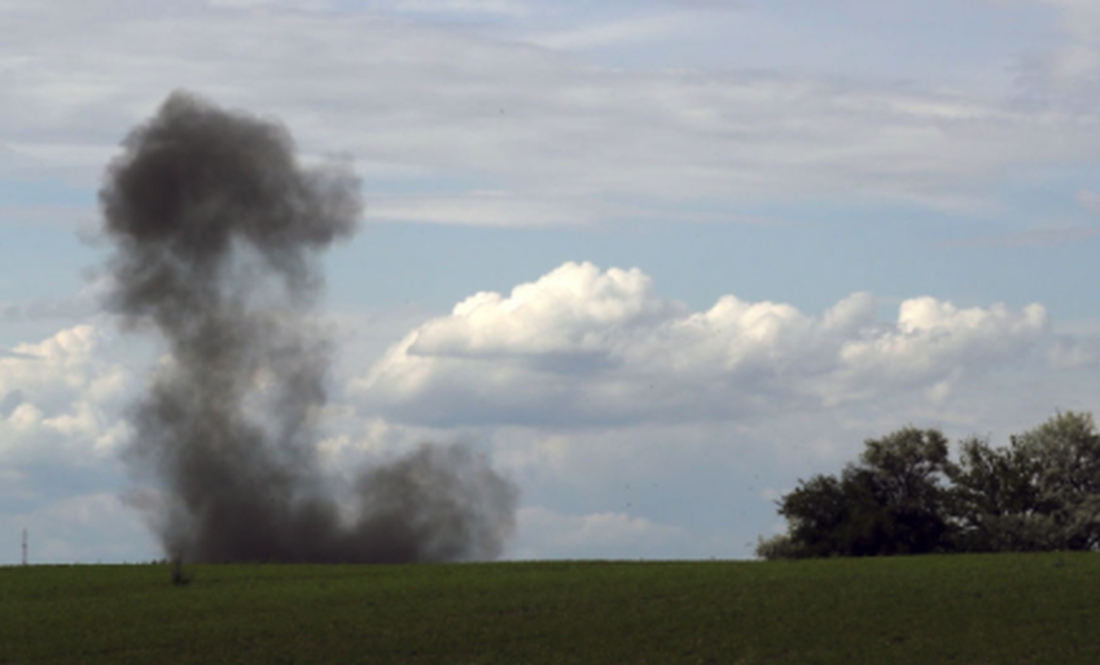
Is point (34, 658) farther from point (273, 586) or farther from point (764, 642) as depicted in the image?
point (764, 642)

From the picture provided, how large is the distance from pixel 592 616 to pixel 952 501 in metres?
54.7

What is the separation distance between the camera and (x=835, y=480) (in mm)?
94562

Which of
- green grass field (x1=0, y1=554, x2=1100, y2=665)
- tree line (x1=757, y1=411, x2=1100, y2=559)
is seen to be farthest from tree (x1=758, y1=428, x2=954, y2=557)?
green grass field (x1=0, y1=554, x2=1100, y2=665)

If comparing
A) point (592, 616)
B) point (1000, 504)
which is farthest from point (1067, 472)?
point (592, 616)

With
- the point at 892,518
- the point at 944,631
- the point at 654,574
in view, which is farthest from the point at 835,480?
the point at 944,631

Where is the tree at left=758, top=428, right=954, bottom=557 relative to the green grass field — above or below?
above

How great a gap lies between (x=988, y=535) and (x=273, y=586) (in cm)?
5648

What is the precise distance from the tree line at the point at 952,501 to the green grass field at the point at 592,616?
1031 inches

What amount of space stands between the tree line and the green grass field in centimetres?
2620

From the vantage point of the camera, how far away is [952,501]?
96812 millimetres

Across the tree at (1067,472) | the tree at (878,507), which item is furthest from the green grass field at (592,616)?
the tree at (1067,472)

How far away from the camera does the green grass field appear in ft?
141

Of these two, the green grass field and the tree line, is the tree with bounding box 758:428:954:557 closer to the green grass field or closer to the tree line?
the tree line

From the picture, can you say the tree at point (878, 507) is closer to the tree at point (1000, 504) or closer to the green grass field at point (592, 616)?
the tree at point (1000, 504)
